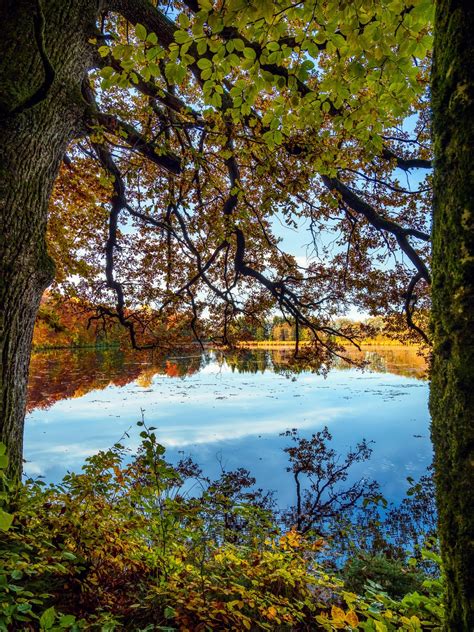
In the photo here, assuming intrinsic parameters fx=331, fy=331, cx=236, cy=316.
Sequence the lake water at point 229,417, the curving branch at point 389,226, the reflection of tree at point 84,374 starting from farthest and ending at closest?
1. the reflection of tree at point 84,374
2. the lake water at point 229,417
3. the curving branch at point 389,226

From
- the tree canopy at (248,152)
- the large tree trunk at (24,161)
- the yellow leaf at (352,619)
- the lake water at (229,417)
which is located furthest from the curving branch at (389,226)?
the lake water at (229,417)

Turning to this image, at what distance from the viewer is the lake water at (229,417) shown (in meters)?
9.34

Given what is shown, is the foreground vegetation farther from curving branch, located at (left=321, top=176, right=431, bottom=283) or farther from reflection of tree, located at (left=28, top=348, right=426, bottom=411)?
reflection of tree, located at (left=28, top=348, right=426, bottom=411)

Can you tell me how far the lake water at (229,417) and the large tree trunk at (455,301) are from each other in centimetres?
565

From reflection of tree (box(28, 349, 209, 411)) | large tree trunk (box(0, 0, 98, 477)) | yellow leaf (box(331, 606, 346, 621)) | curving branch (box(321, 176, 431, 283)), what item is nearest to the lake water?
reflection of tree (box(28, 349, 209, 411))

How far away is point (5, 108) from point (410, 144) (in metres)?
4.12

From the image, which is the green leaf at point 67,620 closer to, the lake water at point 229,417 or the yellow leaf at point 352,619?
the yellow leaf at point 352,619

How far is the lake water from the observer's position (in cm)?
934

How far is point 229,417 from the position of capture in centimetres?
1384

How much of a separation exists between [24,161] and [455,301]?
2.45m

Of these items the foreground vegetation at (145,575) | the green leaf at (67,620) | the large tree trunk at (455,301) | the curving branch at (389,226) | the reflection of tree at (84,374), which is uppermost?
the curving branch at (389,226)

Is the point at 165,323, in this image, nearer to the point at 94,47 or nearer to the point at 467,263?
the point at 94,47

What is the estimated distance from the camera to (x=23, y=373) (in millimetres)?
2244

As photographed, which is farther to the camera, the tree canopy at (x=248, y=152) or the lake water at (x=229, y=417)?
the lake water at (x=229, y=417)
